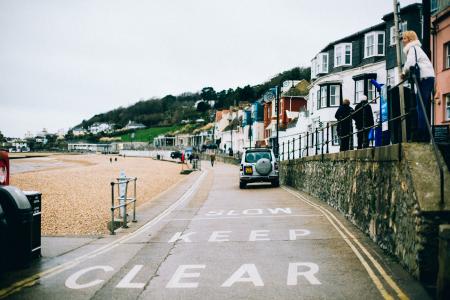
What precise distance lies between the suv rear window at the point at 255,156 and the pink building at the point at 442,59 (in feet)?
30.0

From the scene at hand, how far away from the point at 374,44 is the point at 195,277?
37669 millimetres

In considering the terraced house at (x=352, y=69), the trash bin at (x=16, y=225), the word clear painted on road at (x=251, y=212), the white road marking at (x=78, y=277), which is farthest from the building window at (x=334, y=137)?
the trash bin at (x=16, y=225)

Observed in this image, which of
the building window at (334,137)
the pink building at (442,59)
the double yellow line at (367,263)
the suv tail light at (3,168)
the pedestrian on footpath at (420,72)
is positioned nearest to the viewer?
the double yellow line at (367,263)

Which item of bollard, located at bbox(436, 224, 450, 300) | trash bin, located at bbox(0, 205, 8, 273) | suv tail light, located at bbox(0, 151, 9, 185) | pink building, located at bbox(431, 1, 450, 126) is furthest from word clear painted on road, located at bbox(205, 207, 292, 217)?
pink building, located at bbox(431, 1, 450, 126)

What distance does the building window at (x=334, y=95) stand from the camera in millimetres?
45638

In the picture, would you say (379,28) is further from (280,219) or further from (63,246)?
(63,246)

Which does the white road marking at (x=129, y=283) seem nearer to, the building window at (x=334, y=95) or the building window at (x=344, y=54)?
the building window at (x=334, y=95)

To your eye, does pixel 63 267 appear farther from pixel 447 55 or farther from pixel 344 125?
pixel 447 55

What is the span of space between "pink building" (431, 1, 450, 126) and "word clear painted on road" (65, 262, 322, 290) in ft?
68.6

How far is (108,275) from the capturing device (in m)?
7.60

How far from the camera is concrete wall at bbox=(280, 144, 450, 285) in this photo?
6.50 meters

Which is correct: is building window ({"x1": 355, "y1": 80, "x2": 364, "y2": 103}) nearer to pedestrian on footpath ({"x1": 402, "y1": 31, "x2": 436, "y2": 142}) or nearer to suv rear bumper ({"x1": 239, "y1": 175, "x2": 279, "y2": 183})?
suv rear bumper ({"x1": 239, "y1": 175, "x2": 279, "y2": 183})

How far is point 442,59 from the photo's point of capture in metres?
27.0

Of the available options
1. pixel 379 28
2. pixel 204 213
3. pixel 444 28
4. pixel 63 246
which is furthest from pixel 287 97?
pixel 63 246
